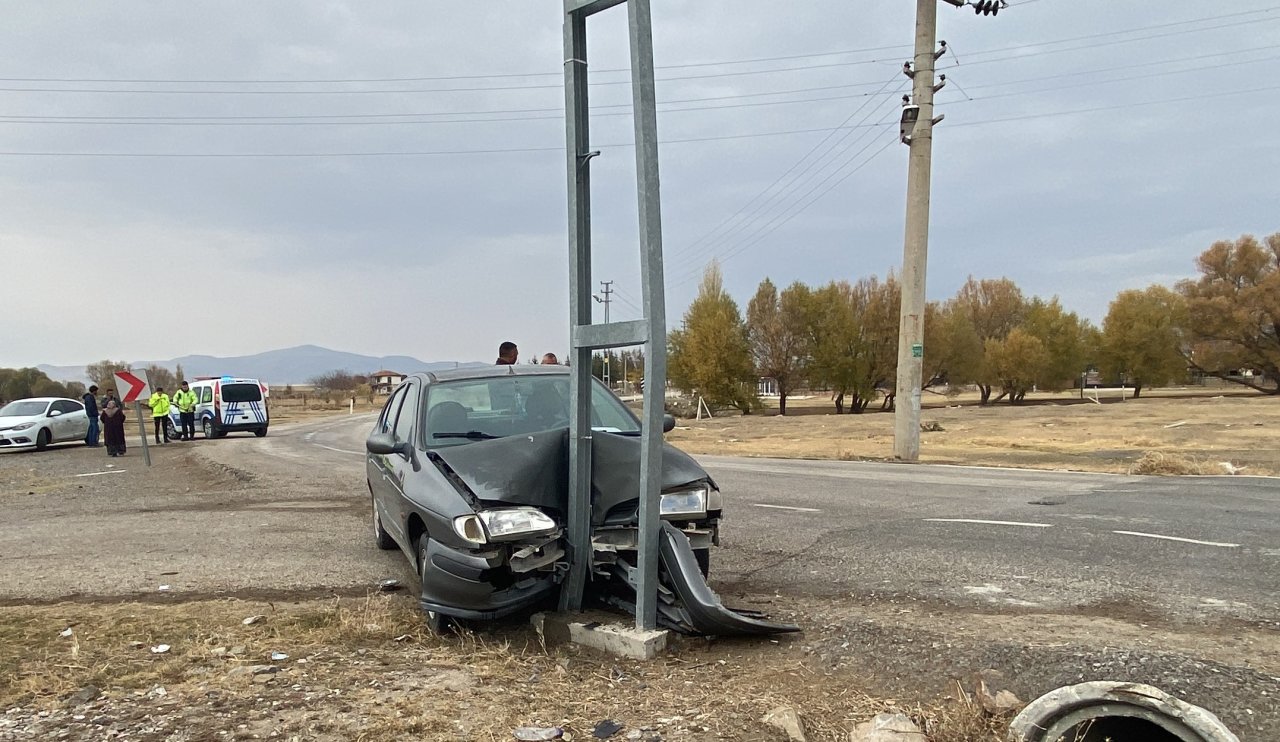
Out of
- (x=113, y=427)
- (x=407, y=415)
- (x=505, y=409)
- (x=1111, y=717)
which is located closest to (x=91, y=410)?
(x=113, y=427)

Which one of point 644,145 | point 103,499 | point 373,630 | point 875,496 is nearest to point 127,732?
point 373,630

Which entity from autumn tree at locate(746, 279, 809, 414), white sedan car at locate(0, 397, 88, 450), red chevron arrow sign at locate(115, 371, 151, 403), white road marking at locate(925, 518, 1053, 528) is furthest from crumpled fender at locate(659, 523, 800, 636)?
autumn tree at locate(746, 279, 809, 414)

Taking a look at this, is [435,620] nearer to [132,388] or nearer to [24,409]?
[132,388]

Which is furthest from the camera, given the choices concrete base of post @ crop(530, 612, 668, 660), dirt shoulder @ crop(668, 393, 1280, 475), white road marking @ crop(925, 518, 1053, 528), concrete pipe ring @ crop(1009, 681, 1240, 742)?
dirt shoulder @ crop(668, 393, 1280, 475)

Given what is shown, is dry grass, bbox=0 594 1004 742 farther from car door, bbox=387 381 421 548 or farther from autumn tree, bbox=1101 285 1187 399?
autumn tree, bbox=1101 285 1187 399

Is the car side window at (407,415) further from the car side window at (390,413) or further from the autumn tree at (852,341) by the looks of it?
the autumn tree at (852,341)

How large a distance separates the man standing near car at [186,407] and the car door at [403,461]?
2400 centimetres

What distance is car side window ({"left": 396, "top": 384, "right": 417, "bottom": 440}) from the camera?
19.7ft

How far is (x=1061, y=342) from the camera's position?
71.5 meters

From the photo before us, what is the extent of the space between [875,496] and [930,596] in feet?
17.7

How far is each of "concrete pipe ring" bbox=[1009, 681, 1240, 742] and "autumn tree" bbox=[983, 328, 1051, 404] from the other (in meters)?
69.7

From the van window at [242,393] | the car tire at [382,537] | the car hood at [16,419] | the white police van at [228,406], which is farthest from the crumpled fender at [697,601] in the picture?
the van window at [242,393]

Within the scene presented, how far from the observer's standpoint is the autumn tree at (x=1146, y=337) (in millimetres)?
67375

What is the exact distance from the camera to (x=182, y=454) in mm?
21203
